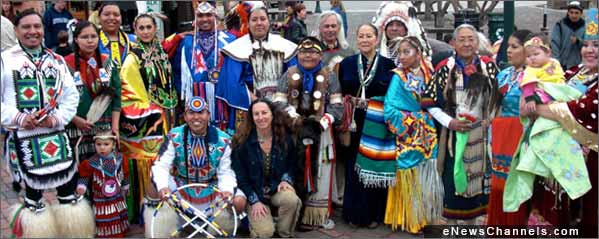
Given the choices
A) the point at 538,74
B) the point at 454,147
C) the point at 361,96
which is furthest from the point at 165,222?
the point at 538,74

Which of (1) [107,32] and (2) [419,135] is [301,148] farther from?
(1) [107,32]

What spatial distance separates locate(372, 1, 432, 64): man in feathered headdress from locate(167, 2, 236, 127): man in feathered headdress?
1.22 meters

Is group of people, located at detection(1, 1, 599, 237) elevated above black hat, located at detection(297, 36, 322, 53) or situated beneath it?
situated beneath

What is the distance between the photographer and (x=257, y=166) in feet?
15.7

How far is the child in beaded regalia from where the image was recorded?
4.84 m

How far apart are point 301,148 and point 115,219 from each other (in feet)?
4.76

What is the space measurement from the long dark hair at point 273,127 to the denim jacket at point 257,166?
2 cm

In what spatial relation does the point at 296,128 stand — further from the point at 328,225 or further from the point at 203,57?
the point at 203,57

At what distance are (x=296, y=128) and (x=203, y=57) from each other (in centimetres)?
108

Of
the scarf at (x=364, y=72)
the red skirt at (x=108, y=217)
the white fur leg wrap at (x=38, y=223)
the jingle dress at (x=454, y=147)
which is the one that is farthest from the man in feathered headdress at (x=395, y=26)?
the white fur leg wrap at (x=38, y=223)

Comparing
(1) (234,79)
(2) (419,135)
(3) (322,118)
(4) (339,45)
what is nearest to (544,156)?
(2) (419,135)

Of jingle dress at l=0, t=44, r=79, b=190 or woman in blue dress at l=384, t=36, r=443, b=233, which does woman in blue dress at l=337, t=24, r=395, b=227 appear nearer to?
woman in blue dress at l=384, t=36, r=443, b=233

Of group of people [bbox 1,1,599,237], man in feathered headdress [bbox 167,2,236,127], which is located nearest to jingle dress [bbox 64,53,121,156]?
group of people [bbox 1,1,599,237]

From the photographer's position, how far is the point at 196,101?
4.51 meters
